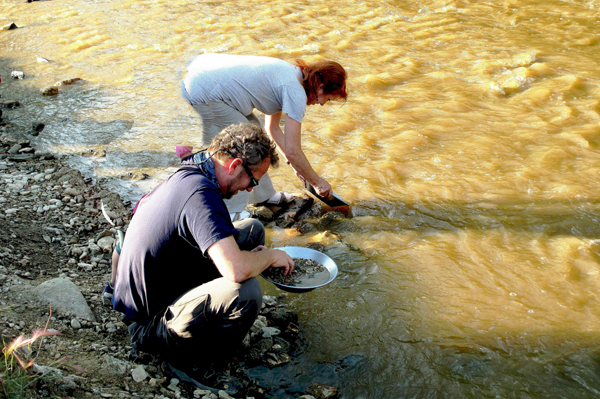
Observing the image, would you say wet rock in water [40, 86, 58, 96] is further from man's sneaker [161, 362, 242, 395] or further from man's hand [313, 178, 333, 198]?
man's sneaker [161, 362, 242, 395]

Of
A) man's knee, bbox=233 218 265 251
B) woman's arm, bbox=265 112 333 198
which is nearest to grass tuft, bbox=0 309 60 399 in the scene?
man's knee, bbox=233 218 265 251

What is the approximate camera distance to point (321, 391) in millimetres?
2590

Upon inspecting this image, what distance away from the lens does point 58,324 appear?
8.72 feet

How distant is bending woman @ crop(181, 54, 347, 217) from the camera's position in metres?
3.50

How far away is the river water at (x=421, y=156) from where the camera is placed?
9.49 feet

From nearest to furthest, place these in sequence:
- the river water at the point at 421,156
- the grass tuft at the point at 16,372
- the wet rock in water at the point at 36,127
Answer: the grass tuft at the point at 16,372 < the river water at the point at 421,156 < the wet rock in water at the point at 36,127

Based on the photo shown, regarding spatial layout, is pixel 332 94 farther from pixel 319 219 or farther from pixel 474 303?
pixel 474 303

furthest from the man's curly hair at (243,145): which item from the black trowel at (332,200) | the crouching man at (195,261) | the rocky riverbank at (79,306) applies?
the black trowel at (332,200)

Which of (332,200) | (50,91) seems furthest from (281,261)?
(50,91)

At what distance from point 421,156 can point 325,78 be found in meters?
2.00

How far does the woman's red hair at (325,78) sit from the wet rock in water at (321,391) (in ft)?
6.77

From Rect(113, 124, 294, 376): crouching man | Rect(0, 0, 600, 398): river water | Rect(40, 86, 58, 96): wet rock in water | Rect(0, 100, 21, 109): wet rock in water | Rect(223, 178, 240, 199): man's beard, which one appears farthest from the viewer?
Rect(40, 86, 58, 96): wet rock in water

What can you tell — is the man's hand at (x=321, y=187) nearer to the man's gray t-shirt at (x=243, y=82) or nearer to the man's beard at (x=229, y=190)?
the man's gray t-shirt at (x=243, y=82)

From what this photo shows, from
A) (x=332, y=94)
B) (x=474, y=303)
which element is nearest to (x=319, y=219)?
(x=332, y=94)
